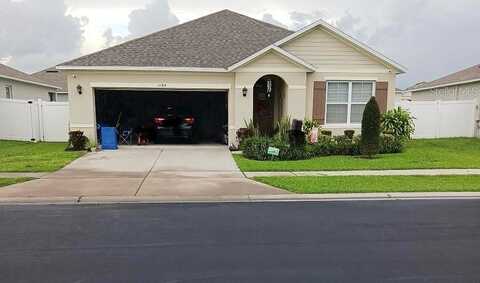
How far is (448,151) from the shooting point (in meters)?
16.9

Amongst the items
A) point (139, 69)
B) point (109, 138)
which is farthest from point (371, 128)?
point (109, 138)

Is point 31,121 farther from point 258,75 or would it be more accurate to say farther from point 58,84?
point 58,84

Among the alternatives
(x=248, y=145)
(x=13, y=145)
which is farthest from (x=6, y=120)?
(x=248, y=145)

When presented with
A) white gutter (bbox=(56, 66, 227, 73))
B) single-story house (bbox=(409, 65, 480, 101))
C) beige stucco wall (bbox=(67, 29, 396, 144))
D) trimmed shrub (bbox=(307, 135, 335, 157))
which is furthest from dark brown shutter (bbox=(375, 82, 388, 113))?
single-story house (bbox=(409, 65, 480, 101))

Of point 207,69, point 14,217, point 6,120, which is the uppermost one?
point 207,69

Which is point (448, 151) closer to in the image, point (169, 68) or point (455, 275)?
point (169, 68)

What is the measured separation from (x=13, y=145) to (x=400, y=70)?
17.7 meters

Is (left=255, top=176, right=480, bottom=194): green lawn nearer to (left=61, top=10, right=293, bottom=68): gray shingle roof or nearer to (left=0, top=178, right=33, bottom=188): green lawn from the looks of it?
(left=0, top=178, right=33, bottom=188): green lawn

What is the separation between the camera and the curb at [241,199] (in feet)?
27.8

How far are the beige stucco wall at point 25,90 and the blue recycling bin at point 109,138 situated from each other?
10399mm

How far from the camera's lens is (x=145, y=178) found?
35.6 ft

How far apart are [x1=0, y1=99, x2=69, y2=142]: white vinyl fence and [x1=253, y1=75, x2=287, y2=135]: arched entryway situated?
30.5 ft

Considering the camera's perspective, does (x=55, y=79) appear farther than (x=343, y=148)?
Yes

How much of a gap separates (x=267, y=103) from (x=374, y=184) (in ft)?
33.2
